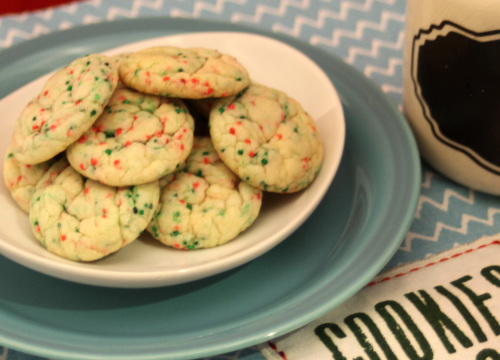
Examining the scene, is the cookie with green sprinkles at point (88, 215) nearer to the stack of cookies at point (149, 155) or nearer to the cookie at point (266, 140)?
the stack of cookies at point (149, 155)

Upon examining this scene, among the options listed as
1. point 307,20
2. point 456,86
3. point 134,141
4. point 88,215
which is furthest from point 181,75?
point 307,20

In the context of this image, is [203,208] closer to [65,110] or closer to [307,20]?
[65,110]

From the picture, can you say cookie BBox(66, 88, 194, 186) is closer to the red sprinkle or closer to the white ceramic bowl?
the red sprinkle

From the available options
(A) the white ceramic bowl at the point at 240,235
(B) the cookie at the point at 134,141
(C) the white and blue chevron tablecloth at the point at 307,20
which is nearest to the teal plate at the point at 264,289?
(A) the white ceramic bowl at the point at 240,235

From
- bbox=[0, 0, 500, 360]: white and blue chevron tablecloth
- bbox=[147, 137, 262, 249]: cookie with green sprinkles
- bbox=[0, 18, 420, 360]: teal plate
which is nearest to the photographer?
bbox=[0, 18, 420, 360]: teal plate

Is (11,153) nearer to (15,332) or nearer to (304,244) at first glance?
(15,332)

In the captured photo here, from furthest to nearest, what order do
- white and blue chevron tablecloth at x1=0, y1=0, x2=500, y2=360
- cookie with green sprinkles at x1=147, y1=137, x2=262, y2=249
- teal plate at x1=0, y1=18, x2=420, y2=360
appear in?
→ white and blue chevron tablecloth at x1=0, y1=0, x2=500, y2=360, cookie with green sprinkles at x1=147, y1=137, x2=262, y2=249, teal plate at x1=0, y1=18, x2=420, y2=360

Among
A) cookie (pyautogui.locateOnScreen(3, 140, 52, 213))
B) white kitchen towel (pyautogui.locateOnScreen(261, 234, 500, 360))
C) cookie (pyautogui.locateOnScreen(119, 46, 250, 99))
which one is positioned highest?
cookie (pyautogui.locateOnScreen(119, 46, 250, 99))

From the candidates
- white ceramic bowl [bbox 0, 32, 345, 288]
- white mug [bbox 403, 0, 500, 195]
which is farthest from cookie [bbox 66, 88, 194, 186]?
white mug [bbox 403, 0, 500, 195]
